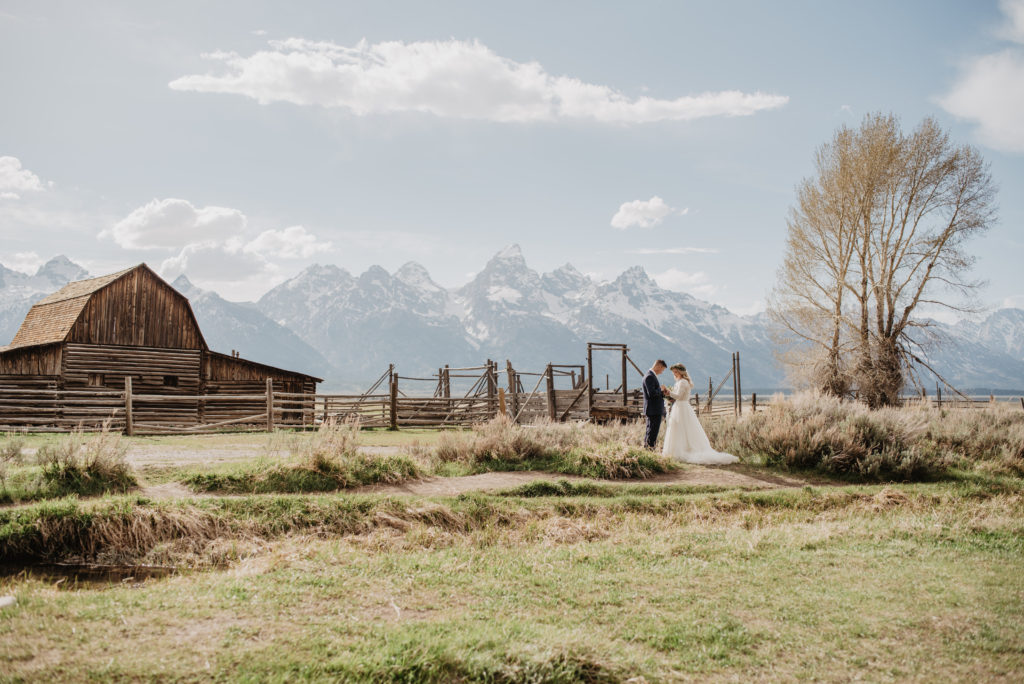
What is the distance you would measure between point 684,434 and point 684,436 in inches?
1.8

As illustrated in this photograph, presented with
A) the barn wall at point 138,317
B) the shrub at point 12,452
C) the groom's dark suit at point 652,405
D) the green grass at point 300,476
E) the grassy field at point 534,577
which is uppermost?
the barn wall at point 138,317

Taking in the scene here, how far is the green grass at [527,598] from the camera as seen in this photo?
4.35 meters

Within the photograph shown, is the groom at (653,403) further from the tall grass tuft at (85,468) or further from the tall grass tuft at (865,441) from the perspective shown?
the tall grass tuft at (85,468)

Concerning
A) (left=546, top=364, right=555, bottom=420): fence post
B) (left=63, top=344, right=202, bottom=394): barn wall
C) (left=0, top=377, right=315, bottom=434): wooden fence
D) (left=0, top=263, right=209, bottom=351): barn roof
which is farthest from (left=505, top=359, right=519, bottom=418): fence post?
(left=0, top=263, right=209, bottom=351): barn roof

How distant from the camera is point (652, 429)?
1490cm

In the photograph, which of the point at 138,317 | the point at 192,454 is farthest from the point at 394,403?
the point at 138,317

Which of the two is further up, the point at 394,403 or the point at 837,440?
the point at 394,403

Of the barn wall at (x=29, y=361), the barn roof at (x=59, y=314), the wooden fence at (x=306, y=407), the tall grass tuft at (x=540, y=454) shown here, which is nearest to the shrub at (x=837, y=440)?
the tall grass tuft at (x=540, y=454)

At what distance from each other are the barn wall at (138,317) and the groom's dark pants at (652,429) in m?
23.3

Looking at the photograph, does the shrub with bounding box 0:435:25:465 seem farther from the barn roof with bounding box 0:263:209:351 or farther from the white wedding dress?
the barn roof with bounding box 0:263:209:351

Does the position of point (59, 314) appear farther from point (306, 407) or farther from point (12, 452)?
point (12, 452)

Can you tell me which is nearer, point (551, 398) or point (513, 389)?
point (551, 398)

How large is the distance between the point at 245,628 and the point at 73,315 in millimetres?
28398

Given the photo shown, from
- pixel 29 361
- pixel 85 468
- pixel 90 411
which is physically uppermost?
pixel 29 361
